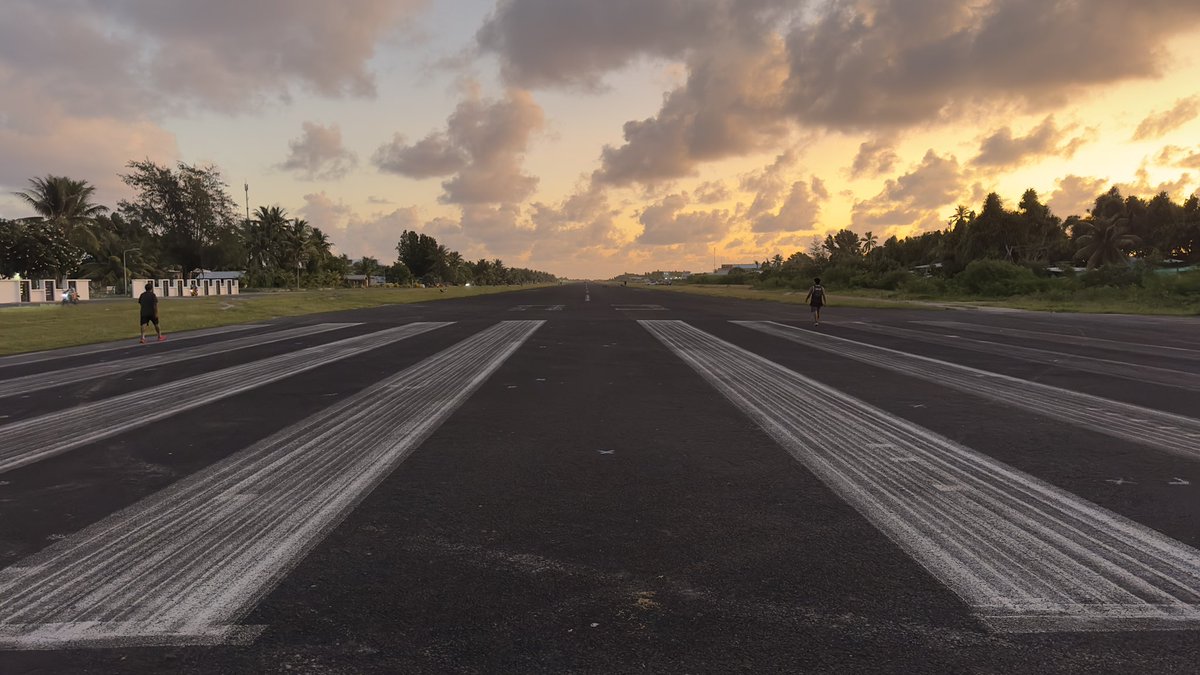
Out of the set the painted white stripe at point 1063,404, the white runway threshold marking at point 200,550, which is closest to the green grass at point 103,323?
the white runway threshold marking at point 200,550

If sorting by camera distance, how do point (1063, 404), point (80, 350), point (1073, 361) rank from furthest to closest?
point (80, 350) < point (1073, 361) < point (1063, 404)

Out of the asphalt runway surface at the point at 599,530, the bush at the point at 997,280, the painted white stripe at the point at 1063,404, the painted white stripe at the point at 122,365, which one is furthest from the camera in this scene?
the bush at the point at 997,280

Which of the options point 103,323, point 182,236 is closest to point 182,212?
point 182,236

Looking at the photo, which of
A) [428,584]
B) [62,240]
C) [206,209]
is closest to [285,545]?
[428,584]

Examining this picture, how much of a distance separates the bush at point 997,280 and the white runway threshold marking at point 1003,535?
1873 inches

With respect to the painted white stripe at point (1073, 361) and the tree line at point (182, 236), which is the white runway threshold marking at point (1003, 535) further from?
the tree line at point (182, 236)

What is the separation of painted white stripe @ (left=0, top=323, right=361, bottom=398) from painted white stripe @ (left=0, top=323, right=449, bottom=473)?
1.94 metres

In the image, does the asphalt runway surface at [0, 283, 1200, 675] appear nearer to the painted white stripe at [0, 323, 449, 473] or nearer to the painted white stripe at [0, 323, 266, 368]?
the painted white stripe at [0, 323, 449, 473]

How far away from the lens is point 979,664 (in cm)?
259

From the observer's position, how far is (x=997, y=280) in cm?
4775

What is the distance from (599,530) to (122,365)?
12.8 metres

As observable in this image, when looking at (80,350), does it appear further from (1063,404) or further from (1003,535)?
(1063,404)

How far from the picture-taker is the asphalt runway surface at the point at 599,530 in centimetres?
275

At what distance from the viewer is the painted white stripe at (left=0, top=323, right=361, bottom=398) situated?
10.1 m
